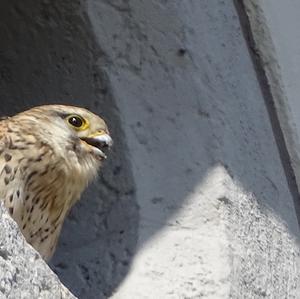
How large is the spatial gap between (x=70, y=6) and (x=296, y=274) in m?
0.84

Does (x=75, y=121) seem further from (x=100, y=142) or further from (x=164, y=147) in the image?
(x=164, y=147)

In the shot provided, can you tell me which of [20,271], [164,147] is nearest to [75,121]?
[164,147]

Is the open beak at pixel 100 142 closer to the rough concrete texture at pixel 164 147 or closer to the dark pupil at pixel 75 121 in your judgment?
the dark pupil at pixel 75 121

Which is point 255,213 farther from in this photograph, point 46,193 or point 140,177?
point 46,193

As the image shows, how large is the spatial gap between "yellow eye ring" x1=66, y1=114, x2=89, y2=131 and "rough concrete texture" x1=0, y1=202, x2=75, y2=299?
106 centimetres

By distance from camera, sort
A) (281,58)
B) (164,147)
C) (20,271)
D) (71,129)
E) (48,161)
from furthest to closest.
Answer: (281,58)
(164,147)
(71,129)
(48,161)
(20,271)

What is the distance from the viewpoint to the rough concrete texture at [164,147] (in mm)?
3945

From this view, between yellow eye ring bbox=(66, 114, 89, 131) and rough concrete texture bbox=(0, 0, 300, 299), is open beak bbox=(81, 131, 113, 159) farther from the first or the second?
rough concrete texture bbox=(0, 0, 300, 299)

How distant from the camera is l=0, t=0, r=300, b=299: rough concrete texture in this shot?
3945mm

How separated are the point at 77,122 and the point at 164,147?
282 mm

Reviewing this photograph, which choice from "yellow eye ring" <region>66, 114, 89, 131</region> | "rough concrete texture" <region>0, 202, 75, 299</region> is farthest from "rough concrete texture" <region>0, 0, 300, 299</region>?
"rough concrete texture" <region>0, 202, 75, 299</region>

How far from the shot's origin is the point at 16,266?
9.10 feet

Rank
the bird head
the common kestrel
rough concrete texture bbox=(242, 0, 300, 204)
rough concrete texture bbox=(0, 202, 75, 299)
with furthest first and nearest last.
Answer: rough concrete texture bbox=(242, 0, 300, 204) → the bird head → the common kestrel → rough concrete texture bbox=(0, 202, 75, 299)

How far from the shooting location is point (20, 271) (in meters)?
2.78
